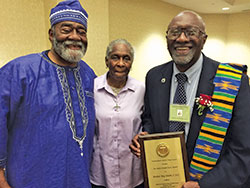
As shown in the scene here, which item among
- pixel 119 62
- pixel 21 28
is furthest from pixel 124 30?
pixel 119 62

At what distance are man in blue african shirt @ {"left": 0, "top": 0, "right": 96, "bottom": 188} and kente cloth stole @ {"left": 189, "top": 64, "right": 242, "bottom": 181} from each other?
2.38 feet

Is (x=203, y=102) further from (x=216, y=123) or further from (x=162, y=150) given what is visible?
(x=162, y=150)

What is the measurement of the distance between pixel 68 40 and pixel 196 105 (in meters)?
0.89

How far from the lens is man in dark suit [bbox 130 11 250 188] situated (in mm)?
1121

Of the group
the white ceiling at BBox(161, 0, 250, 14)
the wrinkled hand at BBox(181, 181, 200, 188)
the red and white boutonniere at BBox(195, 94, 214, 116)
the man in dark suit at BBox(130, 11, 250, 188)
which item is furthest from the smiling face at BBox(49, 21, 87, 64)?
the white ceiling at BBox(161, 0, 250, 14)

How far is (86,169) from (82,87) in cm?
56

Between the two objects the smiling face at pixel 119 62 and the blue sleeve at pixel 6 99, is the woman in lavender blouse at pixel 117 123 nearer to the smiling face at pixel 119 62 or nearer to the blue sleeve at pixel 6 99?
the smiling face at pixel 119 62

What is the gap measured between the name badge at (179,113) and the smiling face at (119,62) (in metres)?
0.54

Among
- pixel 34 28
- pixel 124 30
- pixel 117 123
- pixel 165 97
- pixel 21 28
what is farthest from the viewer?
pixel 124 30

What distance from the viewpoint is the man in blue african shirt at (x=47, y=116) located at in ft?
3.73

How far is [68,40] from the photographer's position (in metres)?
1.23

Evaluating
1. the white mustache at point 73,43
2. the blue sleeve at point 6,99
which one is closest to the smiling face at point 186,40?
the white mustache at point 73,43

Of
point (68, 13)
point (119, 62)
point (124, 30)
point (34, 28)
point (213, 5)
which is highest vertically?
point (213, 5)

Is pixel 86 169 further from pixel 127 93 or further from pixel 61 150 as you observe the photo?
pixel 127 93
